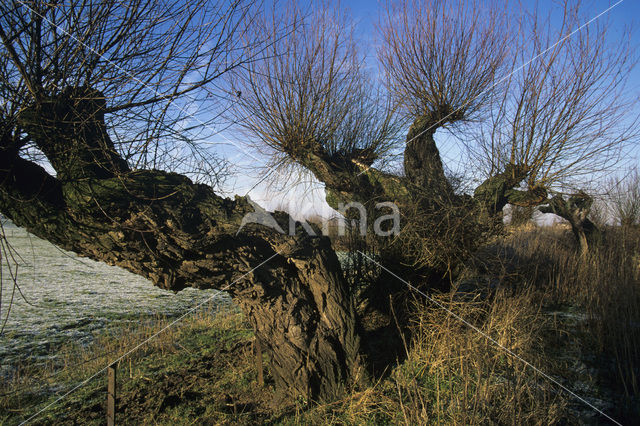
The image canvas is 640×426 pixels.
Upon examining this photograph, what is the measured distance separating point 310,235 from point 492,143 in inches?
165

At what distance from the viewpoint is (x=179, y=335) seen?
6.22 m

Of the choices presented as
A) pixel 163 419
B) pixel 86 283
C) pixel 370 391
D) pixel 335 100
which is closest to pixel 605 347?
pixel 370 391

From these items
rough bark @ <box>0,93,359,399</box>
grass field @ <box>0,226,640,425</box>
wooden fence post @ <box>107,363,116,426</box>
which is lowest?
grass field @ <box>0,226,640,425</box>

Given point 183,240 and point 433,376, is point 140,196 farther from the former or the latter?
point 433,376

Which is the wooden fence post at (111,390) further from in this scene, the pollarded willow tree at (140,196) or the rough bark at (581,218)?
the rough bark at (581,218)

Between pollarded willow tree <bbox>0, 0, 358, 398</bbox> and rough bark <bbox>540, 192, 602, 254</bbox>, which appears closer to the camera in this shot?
pollarded willow tree <bbox>0, 0, 358, 398</bbox>

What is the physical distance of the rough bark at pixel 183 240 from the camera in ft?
9.06

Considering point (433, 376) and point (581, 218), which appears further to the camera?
point (581, 218)

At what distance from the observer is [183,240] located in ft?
10.2

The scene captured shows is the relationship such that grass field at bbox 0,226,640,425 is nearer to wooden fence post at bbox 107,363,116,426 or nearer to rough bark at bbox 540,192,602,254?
wooden fence post at bbox 107,363,116,426

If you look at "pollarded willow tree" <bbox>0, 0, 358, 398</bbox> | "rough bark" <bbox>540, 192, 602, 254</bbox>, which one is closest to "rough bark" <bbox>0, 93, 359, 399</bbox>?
"pollarded willow tree" <bbox>0, 0, 358, 398</bbox>

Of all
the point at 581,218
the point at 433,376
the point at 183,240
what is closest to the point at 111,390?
the point at 183,240

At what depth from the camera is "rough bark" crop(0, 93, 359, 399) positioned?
2.76 meters

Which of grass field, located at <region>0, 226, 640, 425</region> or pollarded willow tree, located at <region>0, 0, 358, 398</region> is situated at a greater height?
pollarded willow tree, located at <region>0, 0, 358, 398</region>
